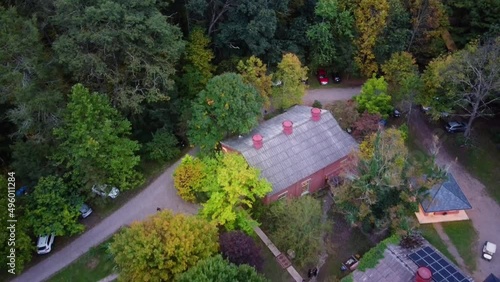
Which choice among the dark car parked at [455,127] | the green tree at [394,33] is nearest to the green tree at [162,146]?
the green tree at [394,33]

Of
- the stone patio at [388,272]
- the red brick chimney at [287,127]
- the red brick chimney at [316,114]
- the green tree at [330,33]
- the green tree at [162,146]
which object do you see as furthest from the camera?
the green tree at [330,33]

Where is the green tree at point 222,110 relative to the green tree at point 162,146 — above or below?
above

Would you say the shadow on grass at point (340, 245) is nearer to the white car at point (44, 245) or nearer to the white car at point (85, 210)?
the white car at point (85, 210)

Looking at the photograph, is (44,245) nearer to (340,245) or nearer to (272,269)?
(272,269)

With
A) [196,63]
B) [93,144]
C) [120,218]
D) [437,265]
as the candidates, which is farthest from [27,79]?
[437,265]

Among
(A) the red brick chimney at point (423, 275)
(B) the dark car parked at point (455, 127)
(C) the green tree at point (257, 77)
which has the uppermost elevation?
(C) the green tree at point (257, 77)

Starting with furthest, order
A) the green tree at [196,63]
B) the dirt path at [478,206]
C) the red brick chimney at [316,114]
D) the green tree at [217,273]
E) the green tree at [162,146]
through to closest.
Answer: the green tree at [196,63] < the green tree at [162,146] < the red brick chimney at [316,114] < the dirt path at [478,206] < the green tree at [217,273]
